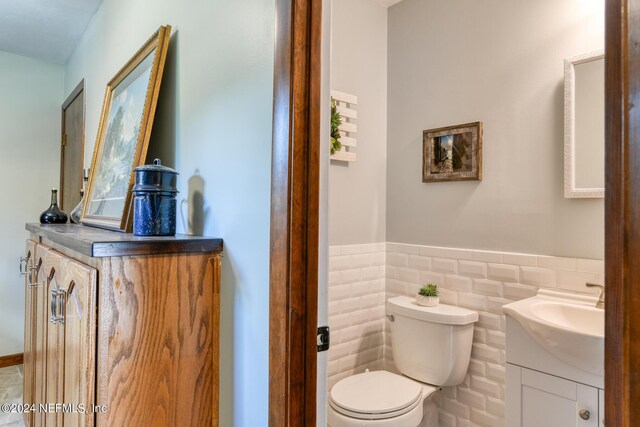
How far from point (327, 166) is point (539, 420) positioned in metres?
1.32

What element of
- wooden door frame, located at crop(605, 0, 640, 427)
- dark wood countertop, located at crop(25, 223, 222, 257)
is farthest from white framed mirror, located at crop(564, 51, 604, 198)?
dark wood countertop, located at crop(25, 223, 222, 257)

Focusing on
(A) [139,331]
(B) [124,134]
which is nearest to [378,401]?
(A) [139,331]

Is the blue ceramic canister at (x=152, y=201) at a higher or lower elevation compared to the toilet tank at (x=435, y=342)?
higher

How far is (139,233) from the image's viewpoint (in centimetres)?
114

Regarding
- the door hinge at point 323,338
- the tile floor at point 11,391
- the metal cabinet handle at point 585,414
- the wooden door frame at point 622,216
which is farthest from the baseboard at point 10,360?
the wooden door frame at point 622,216

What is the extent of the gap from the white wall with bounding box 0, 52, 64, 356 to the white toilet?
2.82 meters

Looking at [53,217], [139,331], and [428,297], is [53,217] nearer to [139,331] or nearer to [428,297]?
[139,331]

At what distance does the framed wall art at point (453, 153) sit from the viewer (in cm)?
204

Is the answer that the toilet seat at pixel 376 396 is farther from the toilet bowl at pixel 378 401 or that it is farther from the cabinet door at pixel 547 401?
the cabinet door at pixel 547 401

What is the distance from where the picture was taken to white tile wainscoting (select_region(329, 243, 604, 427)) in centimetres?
182

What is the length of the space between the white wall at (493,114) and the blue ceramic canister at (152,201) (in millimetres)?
1542

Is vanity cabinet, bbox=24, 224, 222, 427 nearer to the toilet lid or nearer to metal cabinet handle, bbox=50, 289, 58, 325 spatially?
metal cabinet handle, bbox=50, 289, 58, 325

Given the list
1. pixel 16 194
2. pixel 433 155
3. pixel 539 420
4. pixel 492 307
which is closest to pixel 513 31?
pixel 433 155

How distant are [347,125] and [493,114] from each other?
776mm
